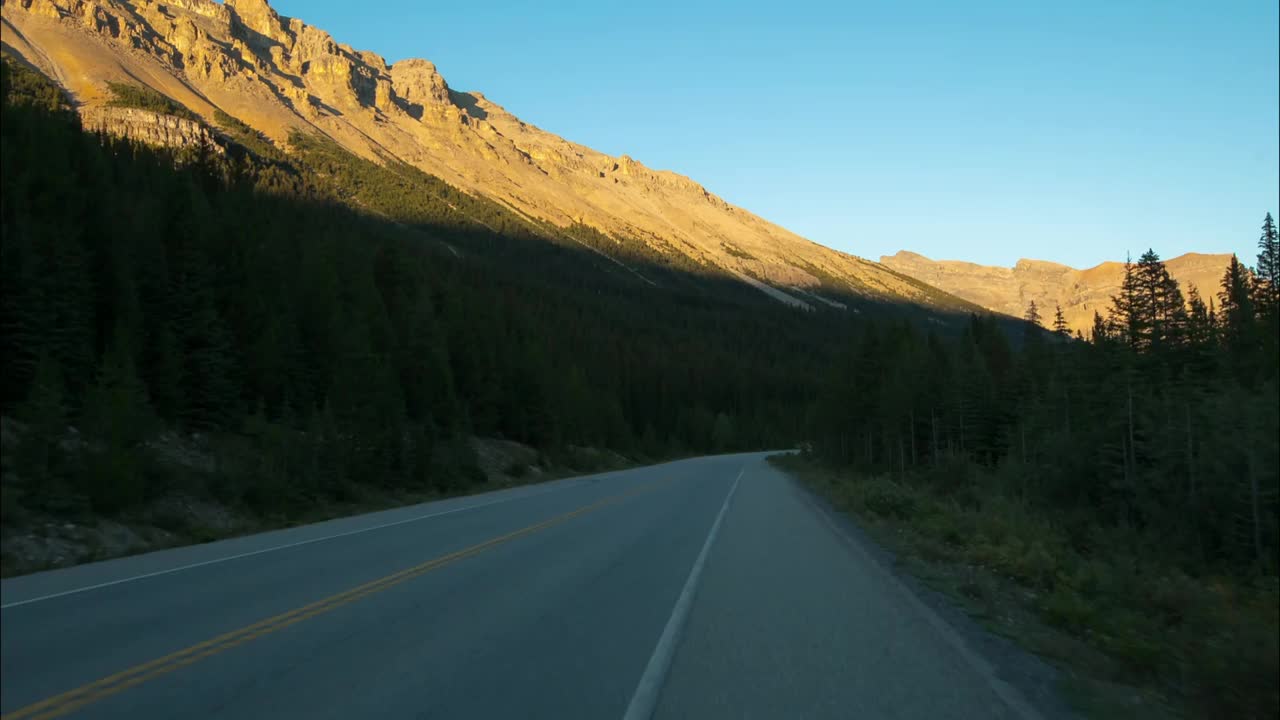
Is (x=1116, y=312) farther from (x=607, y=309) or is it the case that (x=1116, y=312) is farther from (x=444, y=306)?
(x=607, y=309)

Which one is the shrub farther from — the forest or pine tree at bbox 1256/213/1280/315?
pine tree at bbox 1256/213/1280/315

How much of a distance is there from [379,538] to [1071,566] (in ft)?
36.7

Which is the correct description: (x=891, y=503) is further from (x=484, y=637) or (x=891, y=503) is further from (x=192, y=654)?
(x=192, y=654)

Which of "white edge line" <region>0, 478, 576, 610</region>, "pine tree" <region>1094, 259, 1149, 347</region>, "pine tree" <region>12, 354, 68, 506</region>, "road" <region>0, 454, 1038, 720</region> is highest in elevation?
"pine tree" <region>1094, 259, 1149, 347</region>

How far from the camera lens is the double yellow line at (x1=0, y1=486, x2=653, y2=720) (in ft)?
A: 16.8

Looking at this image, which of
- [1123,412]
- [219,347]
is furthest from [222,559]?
[1123,412]

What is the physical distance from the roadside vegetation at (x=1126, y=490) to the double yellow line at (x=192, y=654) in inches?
265

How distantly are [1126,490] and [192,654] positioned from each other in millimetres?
24306

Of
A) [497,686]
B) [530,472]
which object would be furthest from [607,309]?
[497,686]

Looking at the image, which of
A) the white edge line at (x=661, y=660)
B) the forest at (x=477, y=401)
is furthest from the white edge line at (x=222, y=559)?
A: the white edge line at (x=661, y=660)

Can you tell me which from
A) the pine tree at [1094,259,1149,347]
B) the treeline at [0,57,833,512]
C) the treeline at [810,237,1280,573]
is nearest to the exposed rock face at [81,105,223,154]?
the treeline at [0,57,833,512]

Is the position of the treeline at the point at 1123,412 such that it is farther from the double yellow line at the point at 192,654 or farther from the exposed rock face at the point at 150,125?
the exposed rock face at the point at 150,125

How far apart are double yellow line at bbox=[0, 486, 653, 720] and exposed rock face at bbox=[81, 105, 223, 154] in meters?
138

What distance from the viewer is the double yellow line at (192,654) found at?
5125 mm
